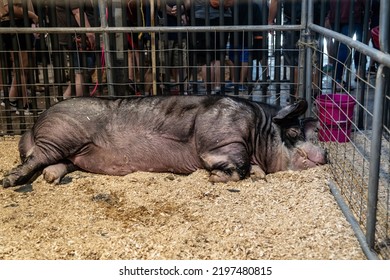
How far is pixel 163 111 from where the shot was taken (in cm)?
570

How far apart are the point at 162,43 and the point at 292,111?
248 centimetres

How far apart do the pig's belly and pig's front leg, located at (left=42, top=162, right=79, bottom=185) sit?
0.87 ft

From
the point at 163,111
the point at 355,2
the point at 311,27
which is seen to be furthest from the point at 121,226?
the point at 355,2

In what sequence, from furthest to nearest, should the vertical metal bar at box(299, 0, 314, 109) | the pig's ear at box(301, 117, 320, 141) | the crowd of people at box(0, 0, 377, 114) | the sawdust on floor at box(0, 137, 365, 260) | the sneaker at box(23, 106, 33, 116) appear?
the sneaker at box(23, 106, 33, 116) → the crowd of people at box(0, 0, 377, 114) → the vertical metal bar at box(299, 0, 314, 109) → the pig's ear at box(301, 117, 320, 141) → the sawdust on floor at box(0, 137, 365, 260)

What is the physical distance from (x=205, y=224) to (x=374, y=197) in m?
1.24

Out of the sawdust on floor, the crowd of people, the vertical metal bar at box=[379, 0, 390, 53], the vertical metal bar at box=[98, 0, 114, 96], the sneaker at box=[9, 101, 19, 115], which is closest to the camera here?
the vertical metal bar at box=[379, 0, 390, 53]

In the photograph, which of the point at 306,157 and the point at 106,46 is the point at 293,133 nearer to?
the point at 306,157

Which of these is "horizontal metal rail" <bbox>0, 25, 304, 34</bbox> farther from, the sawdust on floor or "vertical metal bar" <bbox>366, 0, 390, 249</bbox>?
"vertical metal bar" <bbox>366, 0, 390, 249</bbox>

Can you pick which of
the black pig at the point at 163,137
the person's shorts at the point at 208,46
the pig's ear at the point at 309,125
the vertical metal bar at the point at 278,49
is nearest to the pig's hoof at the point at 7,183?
the black pig at the point at 163,137

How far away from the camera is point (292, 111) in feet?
18.4

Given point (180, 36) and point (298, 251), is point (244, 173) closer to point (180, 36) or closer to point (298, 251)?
point (298, 251)

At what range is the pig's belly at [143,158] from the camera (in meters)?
5.62

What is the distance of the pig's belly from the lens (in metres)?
5.62

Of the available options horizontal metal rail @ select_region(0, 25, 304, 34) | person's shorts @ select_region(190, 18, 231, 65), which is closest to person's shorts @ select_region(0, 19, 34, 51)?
horizontal metal rail @ select_region(0, 25, 304, 34)
